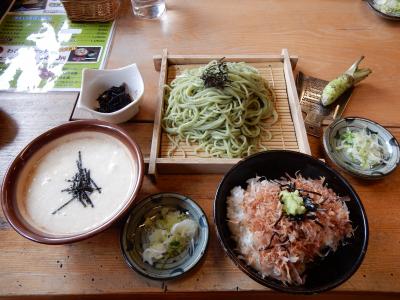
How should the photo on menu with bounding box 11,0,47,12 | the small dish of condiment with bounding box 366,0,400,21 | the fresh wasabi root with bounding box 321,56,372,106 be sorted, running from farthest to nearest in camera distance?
the photo on menu with bounding box 11,0,47,12
the small dish of condiment with bounding box 366,0,400,21
the fresh wasabi root with bounding box 321,56,372,106

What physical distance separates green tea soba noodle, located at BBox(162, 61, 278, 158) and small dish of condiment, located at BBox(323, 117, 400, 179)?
33cm

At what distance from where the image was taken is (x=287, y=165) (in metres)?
1.27

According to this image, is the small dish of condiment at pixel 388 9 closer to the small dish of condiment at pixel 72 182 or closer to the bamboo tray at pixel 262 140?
the bamboo tray at pixel 262 140

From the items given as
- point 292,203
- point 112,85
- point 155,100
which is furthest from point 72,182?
point 292,203

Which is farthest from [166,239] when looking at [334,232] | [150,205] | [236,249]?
[334,232]

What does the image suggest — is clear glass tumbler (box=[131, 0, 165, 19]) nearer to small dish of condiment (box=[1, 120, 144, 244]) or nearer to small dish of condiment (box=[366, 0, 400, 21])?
small dish of condiment (box=[1, 120, 144, 244])

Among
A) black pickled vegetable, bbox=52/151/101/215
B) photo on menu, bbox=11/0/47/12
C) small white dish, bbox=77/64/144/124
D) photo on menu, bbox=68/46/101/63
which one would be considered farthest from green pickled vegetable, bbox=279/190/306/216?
photo on menu, bbox=11/0/47/12

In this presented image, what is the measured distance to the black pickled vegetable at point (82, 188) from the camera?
1.22 metres

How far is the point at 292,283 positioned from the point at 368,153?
81 cm

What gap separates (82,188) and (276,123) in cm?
105

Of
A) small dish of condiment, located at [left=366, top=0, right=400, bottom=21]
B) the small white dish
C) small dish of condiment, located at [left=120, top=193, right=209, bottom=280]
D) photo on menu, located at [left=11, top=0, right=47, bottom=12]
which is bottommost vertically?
Answer: small dish of condiment, located at [left=120, top=193, right=209, bottom=280]

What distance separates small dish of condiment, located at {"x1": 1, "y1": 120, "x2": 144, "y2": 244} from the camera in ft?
3.74

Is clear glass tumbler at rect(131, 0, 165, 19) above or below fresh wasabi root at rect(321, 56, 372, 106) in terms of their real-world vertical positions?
above

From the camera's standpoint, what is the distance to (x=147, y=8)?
2344mm
